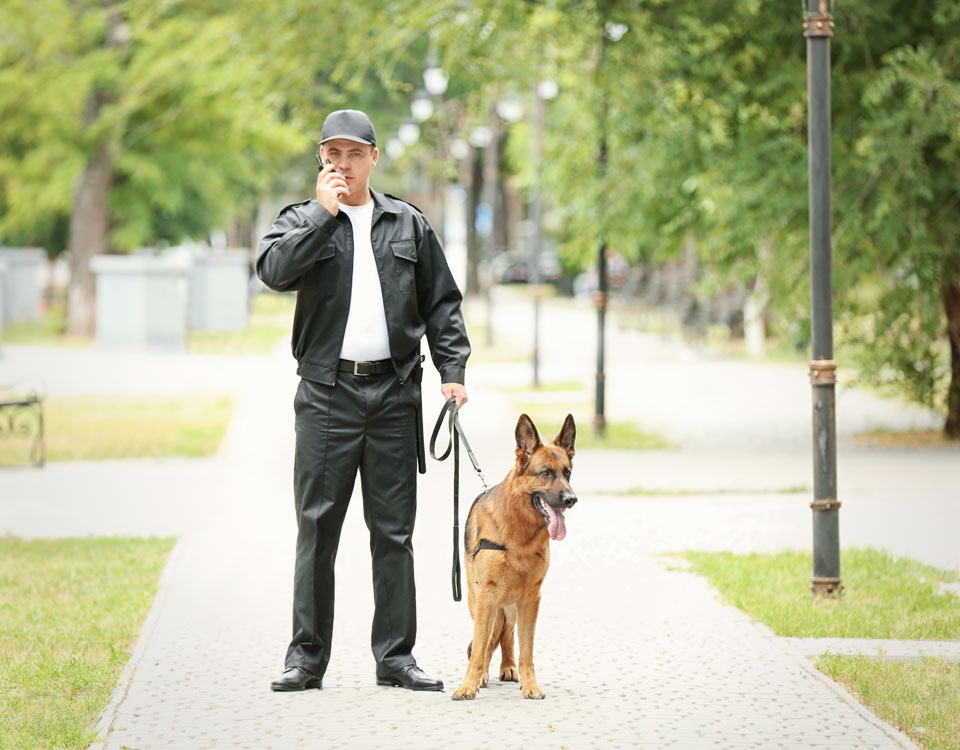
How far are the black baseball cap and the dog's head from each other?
48.1 inches

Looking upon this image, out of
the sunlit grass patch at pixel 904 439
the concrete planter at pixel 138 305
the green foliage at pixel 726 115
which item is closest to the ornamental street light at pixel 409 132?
the concrete planter at pixel 138 305

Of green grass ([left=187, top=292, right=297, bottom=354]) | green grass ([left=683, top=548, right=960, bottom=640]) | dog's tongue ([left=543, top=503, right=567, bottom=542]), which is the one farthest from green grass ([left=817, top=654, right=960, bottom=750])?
green grass ([left=187, top=292, right=297, bottom=354])

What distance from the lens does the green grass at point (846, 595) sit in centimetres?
737

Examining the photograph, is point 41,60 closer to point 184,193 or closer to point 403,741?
point 184,193

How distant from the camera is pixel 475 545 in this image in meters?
5.95

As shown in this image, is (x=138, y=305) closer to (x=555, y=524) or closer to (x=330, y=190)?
(x=330, y=190)

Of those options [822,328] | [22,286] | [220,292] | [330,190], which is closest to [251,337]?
[220,292]

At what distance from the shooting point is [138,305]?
29.1m

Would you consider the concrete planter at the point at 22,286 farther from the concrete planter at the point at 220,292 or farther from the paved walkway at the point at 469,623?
the paved walkway at the point at 469,623

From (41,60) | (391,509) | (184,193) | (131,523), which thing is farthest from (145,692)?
(184,193)

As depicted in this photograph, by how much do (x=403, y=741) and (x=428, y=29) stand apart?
33.1 ft

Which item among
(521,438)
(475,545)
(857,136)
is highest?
(857,136)

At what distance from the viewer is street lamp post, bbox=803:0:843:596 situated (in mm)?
8016

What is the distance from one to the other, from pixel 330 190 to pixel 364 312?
51 centimetres
